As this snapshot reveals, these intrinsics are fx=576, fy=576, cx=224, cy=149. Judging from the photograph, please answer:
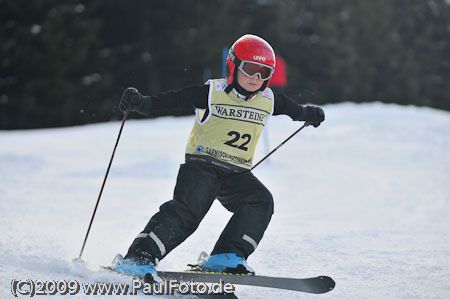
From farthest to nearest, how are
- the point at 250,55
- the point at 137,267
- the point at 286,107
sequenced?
the point at 286,107 < the point at 250,55 < the point at 137,267

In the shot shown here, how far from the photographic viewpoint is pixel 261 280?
11.0 ft

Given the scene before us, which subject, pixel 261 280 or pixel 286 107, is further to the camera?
pixel 286 107

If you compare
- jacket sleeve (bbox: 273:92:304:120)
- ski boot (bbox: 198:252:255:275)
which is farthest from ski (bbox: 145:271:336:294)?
jacket sleeve (bbox: 273:92:304:120)

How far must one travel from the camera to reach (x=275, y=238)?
5.14 m

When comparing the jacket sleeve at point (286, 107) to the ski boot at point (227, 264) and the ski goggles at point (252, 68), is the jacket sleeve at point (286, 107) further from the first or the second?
the ski boot at point (227, 264)

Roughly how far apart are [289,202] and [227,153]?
3.77 metres

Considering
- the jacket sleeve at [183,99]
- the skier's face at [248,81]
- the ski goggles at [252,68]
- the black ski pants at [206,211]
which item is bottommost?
the black ski pants at [206,211]

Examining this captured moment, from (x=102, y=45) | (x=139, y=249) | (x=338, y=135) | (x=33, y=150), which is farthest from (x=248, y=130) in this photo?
(x=102, y=45)

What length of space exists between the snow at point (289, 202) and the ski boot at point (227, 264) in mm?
177

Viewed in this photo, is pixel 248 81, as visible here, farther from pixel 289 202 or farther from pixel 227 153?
pixel 289 202

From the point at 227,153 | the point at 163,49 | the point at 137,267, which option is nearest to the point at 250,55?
the point at 227,153

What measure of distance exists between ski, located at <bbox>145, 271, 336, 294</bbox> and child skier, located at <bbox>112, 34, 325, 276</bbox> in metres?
0.16

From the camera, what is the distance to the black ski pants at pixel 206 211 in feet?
11.4

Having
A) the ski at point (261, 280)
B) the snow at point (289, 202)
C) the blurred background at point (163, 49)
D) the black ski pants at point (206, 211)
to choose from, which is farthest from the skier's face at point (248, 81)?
the blurred background at point (163, 49)
